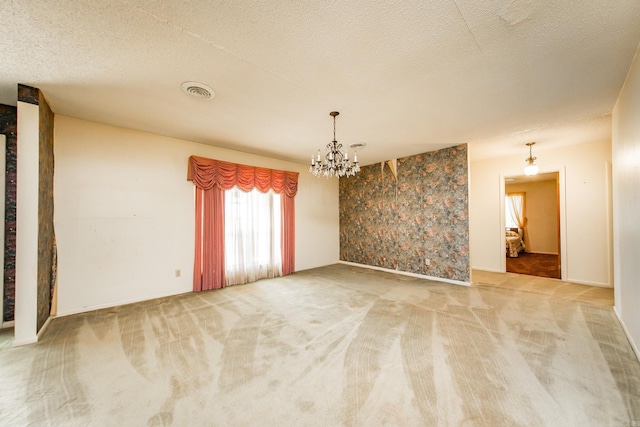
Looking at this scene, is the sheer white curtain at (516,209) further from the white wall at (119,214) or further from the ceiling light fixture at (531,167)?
the white wall at (119,214)

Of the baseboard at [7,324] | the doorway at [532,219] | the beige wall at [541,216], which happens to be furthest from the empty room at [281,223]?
the beige wall at [541,216]

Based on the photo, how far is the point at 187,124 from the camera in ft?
10.4

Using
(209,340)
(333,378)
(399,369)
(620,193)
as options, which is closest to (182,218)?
(209,340)

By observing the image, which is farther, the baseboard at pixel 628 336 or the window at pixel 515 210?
the window at pixel 515 210

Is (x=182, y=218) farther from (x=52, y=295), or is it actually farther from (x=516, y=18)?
(x=516, y=18)

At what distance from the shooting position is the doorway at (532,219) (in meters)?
6.93

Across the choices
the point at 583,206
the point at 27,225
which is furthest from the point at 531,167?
the point at 27,225

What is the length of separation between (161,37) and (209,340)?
102 inches

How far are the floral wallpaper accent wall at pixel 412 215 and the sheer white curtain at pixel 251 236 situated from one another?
2.07m

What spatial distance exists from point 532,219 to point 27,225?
11172 millimetres

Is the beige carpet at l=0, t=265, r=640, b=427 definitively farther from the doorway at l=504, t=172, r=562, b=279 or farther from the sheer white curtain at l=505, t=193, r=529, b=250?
the sheer white curtain at l=505, t=193, r=529, b=250

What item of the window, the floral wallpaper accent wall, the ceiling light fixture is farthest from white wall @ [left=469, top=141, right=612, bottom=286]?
the window

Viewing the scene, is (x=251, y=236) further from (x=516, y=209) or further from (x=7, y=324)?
(x=516, y=209)

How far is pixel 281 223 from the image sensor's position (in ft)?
16.1
